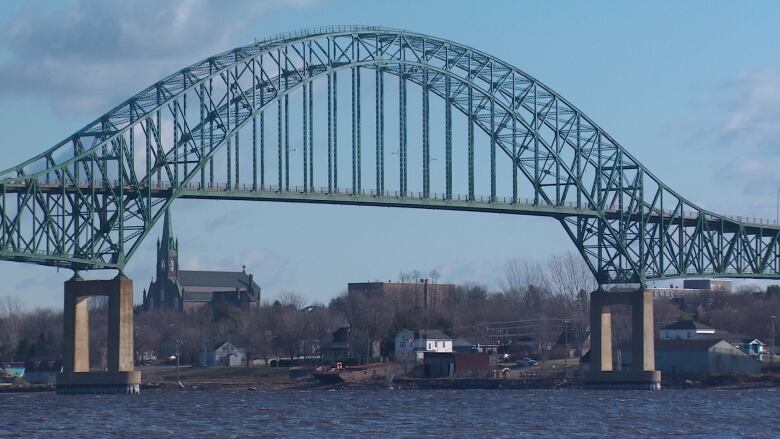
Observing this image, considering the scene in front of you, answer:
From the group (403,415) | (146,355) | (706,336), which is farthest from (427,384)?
(146,355)

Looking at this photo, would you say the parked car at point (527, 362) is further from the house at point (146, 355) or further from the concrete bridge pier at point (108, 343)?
the concrete bridge pier at point (108, 343)

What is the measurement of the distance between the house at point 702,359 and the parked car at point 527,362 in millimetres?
13447

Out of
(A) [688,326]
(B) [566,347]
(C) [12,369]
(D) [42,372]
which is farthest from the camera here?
(C) [12,369]

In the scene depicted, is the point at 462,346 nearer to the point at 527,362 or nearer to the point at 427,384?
the point at 527,362

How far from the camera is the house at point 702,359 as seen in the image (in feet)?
407

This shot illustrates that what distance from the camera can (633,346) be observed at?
121 m

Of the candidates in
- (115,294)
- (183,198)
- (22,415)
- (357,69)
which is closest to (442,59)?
(357,69)

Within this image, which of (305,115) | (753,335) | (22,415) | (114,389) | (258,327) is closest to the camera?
(22,415)

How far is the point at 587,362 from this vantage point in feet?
431

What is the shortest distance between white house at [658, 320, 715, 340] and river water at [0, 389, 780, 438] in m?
36.5

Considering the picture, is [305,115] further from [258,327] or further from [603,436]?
[258,327]

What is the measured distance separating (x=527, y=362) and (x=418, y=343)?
10.7 metres

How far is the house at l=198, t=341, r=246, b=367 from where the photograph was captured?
15988cm

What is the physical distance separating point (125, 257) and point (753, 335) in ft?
256
